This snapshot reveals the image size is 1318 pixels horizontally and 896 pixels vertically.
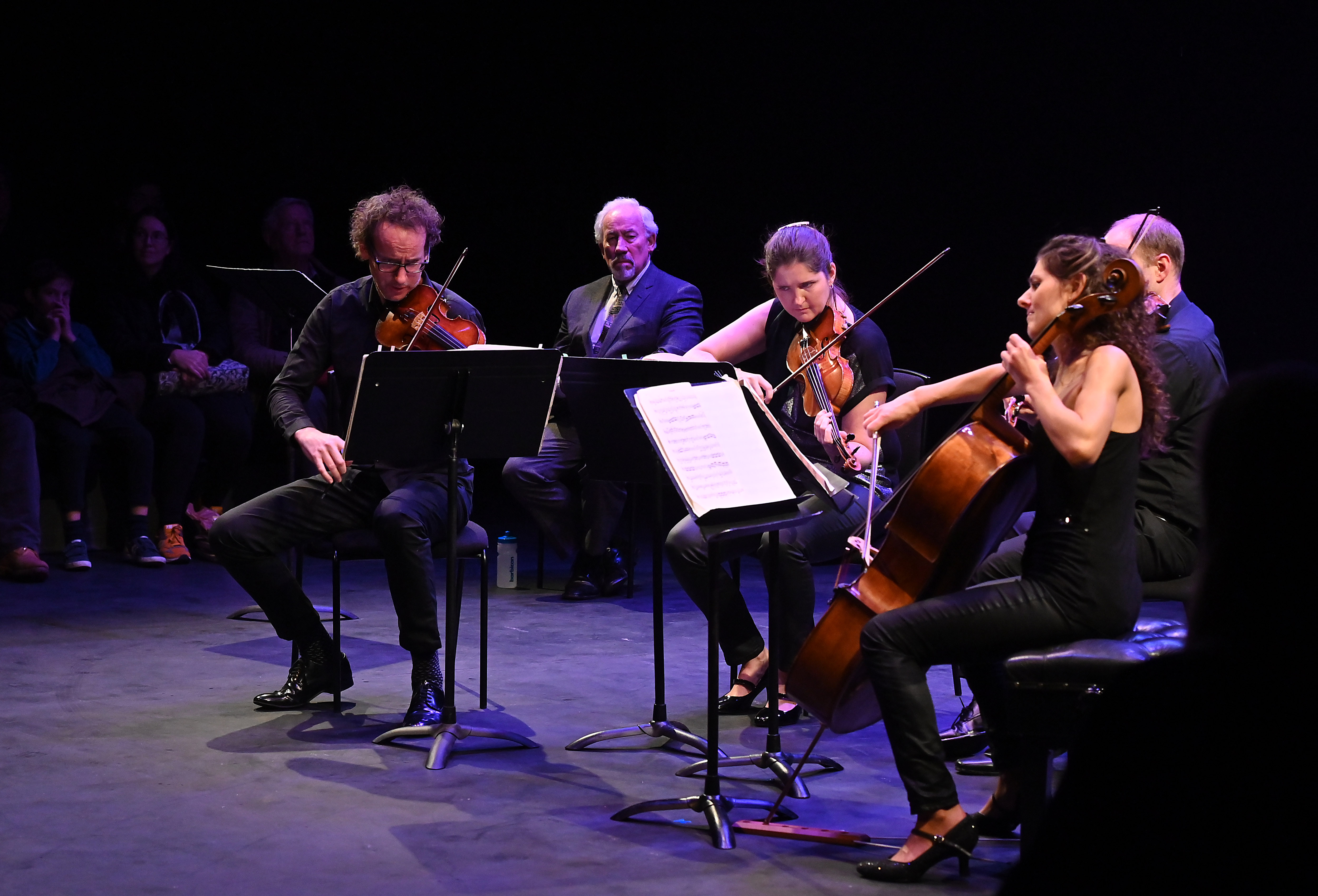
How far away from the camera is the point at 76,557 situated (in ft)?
18.4

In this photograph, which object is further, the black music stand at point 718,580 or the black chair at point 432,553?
the black chair at point 432,553


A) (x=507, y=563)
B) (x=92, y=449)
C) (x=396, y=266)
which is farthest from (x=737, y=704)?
(x=92, y=449)

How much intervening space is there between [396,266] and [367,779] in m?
1.45

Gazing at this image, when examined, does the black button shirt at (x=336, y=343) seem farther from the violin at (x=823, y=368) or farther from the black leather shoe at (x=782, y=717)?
the black leather shoe at (x=782, y=717)

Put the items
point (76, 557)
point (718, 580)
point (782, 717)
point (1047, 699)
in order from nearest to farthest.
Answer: point (1047, 699) < point (718, 580) < point (782, 717) < point (76, 557)

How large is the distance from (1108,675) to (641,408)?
1022mm

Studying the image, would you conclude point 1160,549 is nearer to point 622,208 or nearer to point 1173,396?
point 1173,396

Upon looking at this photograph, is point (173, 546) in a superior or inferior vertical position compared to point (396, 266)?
inferior

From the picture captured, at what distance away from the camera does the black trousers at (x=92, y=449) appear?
5.70m

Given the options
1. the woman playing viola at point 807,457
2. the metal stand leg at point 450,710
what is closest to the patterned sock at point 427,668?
the metal stand leg at point 450,710

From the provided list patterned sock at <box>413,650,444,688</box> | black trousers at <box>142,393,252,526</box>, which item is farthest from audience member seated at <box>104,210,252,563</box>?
patterned sock at <box>413,650,444,688</box>

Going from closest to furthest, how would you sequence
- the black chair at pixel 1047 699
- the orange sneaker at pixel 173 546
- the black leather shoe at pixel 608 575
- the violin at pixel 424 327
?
the black chair at pixel 1047 699 < the violin at pixel 424 327 < the black leather shoe at pixel 608 575 < the orange sneaker at pixel 173 546

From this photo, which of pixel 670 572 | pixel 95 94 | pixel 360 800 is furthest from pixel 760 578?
pixel 95 94

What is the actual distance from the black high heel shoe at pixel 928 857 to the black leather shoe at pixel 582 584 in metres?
2.96
